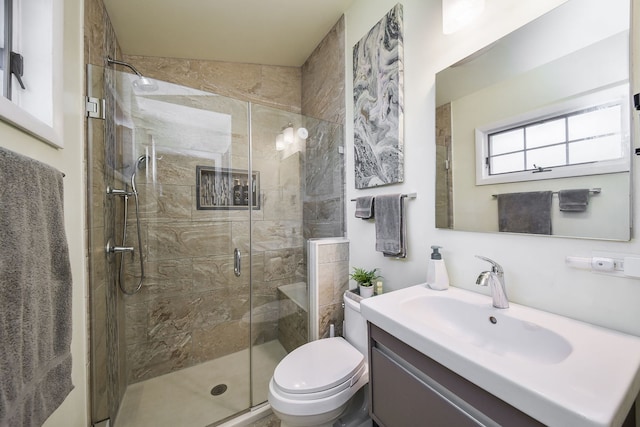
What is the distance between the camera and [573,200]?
0.82 metres

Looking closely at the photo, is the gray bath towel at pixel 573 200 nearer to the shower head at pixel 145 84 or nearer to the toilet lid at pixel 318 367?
the toilet lid at pixel 318 367

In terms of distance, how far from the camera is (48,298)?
69cm

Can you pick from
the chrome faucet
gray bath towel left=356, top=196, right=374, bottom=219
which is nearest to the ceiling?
gray bath towel left=356, top=196, right=374, bottom=219

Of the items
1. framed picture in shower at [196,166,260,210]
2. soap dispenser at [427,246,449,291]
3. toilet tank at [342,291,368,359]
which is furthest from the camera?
framed picture in shower at [196,166,260,210]

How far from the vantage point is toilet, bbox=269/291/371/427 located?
42.1 inches

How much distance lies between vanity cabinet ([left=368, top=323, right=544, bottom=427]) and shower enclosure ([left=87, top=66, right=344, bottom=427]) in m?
0.97

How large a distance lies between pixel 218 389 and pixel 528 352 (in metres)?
1.84

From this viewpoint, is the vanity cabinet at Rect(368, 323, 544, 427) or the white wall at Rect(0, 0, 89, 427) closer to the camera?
the vanity cabinet at Rect(368, 323, 544, 427)

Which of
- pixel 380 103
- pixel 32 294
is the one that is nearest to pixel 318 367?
pixel 32 294

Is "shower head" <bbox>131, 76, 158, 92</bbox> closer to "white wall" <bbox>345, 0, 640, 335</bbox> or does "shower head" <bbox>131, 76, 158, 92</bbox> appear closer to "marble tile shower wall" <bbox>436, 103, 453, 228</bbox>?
"white wall" <bbox>345, 0, 640, 335</bbox>

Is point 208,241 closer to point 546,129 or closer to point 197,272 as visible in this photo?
point 197,272

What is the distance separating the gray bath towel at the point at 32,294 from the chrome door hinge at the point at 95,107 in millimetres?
700

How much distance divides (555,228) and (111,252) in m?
2.25

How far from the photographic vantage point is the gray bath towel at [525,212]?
2.89 feet
